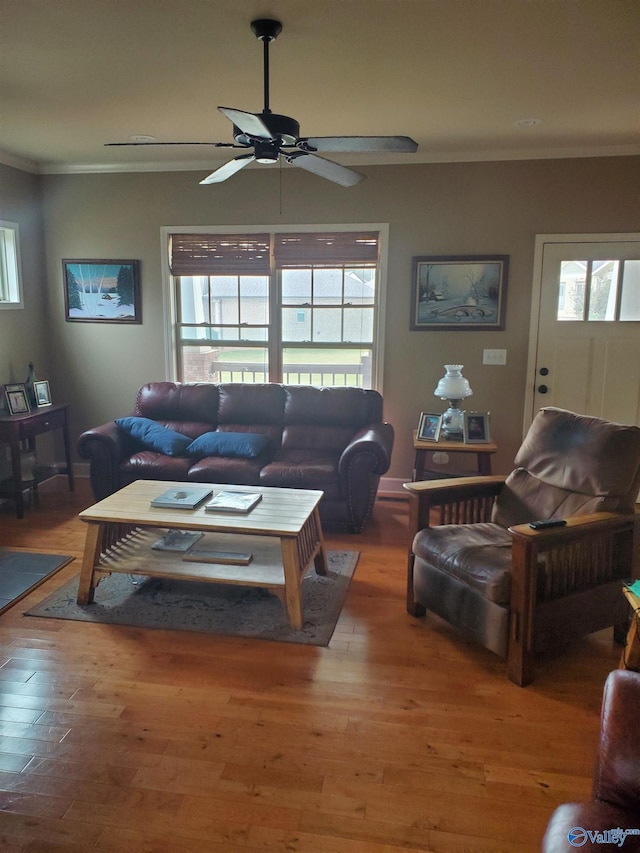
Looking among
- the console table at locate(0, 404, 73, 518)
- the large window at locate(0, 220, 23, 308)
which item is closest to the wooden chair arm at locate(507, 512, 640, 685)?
the console table at locate(0, 404, 73, 518)

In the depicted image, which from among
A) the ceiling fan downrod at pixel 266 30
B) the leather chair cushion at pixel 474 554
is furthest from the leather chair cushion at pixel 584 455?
the ceiling fan downrod at pixel 266 30

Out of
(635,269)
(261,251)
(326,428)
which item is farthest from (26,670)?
(635,269)

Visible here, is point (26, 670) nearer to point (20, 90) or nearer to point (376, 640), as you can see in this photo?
point (376, 640)

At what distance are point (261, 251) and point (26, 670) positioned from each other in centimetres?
354

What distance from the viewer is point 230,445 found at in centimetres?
441

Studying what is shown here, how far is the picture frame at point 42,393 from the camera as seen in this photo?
4941mm

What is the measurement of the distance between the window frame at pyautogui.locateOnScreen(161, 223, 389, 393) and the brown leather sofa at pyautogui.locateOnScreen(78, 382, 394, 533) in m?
0.32

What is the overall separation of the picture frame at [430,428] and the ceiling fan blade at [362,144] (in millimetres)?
2080

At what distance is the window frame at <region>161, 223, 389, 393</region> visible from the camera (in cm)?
482

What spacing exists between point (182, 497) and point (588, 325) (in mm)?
3241

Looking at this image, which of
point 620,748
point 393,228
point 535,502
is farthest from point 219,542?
point 393,228

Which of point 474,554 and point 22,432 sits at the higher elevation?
point 22,432

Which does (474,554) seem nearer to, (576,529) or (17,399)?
(576,529)

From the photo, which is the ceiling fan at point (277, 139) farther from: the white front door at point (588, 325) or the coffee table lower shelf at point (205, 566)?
the white front door at point (588, 325)
